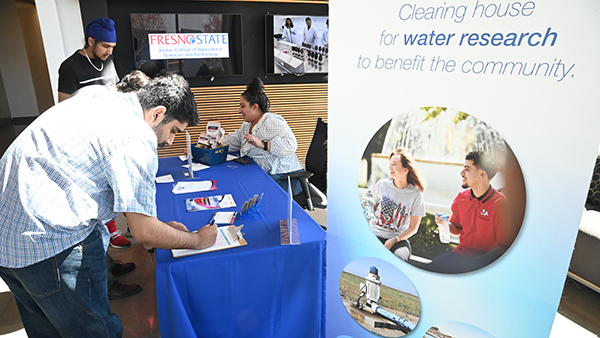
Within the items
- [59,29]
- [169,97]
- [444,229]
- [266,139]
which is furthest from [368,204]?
[59,29]

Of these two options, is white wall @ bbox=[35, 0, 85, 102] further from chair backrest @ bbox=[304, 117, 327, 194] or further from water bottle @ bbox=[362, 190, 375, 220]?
water bottle @ bbox=[362, 190, 375, 220]

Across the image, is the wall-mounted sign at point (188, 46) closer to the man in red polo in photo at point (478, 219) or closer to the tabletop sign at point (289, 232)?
the tabletop sign at point (289, 232)

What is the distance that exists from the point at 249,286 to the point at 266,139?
1.52 metres

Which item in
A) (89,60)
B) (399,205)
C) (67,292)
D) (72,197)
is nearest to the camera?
(399,205)

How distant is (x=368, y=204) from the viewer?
104cm

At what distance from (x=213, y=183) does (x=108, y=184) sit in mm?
1134

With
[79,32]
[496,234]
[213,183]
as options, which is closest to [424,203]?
[496,234]

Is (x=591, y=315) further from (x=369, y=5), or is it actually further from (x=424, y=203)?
(x=369, y=5)

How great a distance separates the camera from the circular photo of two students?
2.63 ft

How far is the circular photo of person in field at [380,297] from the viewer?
1042 mm

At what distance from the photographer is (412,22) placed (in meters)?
0.85

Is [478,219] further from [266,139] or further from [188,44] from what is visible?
[188,44]

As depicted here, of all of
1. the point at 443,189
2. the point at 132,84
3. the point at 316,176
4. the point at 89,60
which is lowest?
the point at 316,176

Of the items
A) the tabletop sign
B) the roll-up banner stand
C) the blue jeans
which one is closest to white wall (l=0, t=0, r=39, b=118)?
the blue jeans
